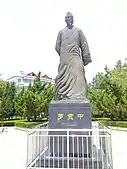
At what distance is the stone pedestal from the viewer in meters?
4.21

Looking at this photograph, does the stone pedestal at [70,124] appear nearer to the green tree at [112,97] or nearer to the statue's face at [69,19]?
the statue's face at [69,19]

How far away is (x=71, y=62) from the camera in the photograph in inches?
201

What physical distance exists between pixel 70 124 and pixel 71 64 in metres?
1.44

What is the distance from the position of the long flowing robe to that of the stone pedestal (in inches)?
17.3

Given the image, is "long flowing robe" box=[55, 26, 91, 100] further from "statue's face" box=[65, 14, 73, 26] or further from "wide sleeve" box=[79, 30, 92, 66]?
"statue's face" box=[65, 14, 73, 26]

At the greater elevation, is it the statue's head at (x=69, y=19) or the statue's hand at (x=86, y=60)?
the statue's head at (x=69, y=19)

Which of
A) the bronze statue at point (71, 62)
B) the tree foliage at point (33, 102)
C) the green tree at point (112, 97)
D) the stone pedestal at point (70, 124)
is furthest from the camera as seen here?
the tree foliage at point (33, 102)

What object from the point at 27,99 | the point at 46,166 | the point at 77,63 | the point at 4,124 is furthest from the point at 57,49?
the point at 4,124

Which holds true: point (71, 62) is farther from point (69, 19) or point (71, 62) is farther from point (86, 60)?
point (69, 19)

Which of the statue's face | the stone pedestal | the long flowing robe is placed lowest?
the stone pedestal

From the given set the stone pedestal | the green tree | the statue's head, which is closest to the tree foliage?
the green tree

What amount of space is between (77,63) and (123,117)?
12702 millimetres

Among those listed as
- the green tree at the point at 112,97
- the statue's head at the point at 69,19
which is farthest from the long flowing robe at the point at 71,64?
the green tree at the point at 112,97

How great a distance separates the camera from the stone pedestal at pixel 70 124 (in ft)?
13.8
